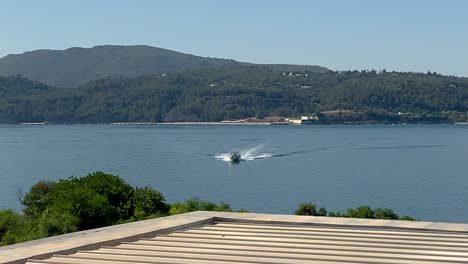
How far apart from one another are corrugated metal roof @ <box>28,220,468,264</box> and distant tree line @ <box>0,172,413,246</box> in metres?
6.46

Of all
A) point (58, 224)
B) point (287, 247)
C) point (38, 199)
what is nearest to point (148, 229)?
point (287, 247)

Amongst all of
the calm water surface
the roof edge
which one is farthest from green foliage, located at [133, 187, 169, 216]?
the calm water surface

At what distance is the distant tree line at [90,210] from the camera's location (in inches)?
808

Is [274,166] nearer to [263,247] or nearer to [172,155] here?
[172,155]

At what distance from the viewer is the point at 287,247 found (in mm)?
12211

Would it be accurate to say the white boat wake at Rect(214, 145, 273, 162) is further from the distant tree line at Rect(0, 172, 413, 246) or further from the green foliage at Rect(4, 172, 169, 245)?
the green foliage at Rect(4, 172, 169, 245)

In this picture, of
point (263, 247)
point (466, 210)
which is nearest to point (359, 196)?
point (466, 210)

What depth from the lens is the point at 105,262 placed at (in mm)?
10938


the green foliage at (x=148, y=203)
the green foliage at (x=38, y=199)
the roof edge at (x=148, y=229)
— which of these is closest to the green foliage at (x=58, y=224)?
the green foliage at (x=148, y=203)

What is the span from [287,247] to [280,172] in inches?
2523

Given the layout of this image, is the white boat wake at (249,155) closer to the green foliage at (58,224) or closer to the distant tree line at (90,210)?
the distant tree line at (90,210)

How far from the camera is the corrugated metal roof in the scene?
36.7ft

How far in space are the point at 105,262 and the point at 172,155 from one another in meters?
86.7

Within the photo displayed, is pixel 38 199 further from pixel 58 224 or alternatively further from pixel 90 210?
pixel 58 224
